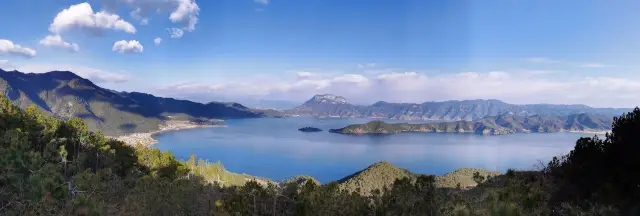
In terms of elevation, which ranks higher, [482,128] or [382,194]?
[382,194]

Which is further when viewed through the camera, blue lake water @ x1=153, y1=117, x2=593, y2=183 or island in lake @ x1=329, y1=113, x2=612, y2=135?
island in lake @ x1=329, y1=113, x2=612, y2=135

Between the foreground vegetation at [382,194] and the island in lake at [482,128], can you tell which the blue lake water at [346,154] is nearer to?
the island in lake at [482,128]

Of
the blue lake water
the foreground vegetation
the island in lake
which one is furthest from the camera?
the island in lake

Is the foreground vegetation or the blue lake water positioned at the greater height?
the foreground vegetation

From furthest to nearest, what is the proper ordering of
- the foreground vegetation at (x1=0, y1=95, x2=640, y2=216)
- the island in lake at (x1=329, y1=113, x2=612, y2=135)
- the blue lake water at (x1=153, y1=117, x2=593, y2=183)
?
the island in lake at (x1=329, y1=113, x2=612, y2=135) < the blue lake water at (x1=153, y1=117, x2=593, y2=183) < the foreground vegetation at (x1=0, y1=95, x2=640, y2=216)

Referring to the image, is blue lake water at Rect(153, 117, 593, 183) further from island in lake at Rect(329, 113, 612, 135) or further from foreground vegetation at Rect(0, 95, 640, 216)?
foreground vegetation at Rect(0, 95, 640, 216)

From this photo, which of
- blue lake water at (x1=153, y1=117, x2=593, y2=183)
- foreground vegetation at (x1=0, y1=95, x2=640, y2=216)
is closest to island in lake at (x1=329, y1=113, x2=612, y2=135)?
blue lake water at (x1=153, y1=117, x2=593, y2=183)

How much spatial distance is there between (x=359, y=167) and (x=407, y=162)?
15.3 m

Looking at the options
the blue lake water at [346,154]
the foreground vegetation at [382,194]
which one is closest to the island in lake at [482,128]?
the blue lake water at [346,154]

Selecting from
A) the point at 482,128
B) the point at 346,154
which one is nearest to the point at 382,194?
the point at 346,154

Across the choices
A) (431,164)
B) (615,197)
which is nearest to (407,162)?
(431,164)

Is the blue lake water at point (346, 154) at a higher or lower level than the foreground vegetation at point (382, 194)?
lower

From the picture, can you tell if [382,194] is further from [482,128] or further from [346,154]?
[482,128]

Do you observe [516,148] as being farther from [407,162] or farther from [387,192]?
[387,192]
